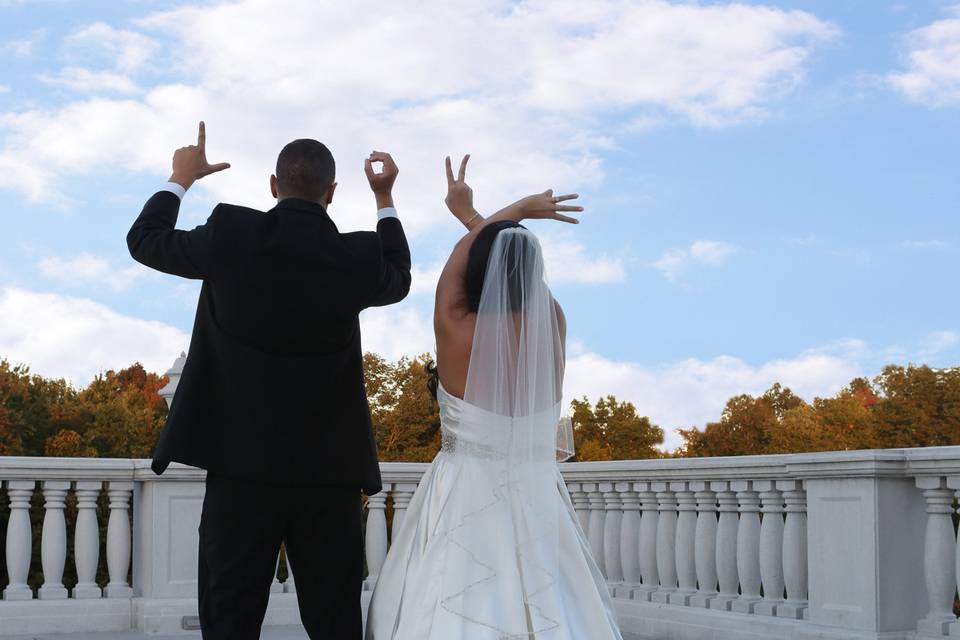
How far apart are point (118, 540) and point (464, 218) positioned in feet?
14.1

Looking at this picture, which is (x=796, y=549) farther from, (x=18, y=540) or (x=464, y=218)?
(x=18, y=540)

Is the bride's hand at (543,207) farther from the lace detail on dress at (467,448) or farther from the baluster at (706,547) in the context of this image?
the baluster at (706,547)

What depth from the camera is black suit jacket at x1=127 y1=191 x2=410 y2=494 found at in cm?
327

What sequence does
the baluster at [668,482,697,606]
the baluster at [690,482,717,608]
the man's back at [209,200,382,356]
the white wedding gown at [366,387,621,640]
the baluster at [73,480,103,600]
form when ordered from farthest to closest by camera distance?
the baluster at [73,480,103,600], the baluster at [668,482,697,606], the baluster at [690,482,717,608], the white wedding gown at [366,387,621,640], the man's back at [209,200,382,356]

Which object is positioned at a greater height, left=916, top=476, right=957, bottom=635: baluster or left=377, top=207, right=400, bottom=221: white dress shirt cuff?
→ left=377, top=207, right=400, bottom=221: white dress shirt cuff

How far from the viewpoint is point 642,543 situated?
749 cm

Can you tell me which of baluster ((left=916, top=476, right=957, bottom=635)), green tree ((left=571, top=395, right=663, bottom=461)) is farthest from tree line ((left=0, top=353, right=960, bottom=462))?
baluster ((left=916, top=476, right=957, bottom=635))

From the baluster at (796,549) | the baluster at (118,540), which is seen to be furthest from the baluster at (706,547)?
the baluster at (118,540)

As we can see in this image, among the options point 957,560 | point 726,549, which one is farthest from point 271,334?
point 726,549

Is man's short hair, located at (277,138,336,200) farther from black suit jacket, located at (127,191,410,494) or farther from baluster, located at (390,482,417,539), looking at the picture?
baluster, located at (390,482,417,539)

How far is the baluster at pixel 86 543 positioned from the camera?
7.27m

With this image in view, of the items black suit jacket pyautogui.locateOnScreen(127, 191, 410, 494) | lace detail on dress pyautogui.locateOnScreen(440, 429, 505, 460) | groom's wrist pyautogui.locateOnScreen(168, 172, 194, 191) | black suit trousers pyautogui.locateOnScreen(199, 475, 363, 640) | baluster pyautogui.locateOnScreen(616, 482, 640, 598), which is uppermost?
groom's wrist pyautogui.locateOnScreen(168, 172, 194, 191)

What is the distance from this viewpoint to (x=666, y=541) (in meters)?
7.32

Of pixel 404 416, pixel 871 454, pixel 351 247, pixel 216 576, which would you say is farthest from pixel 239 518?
pixel 404 416
